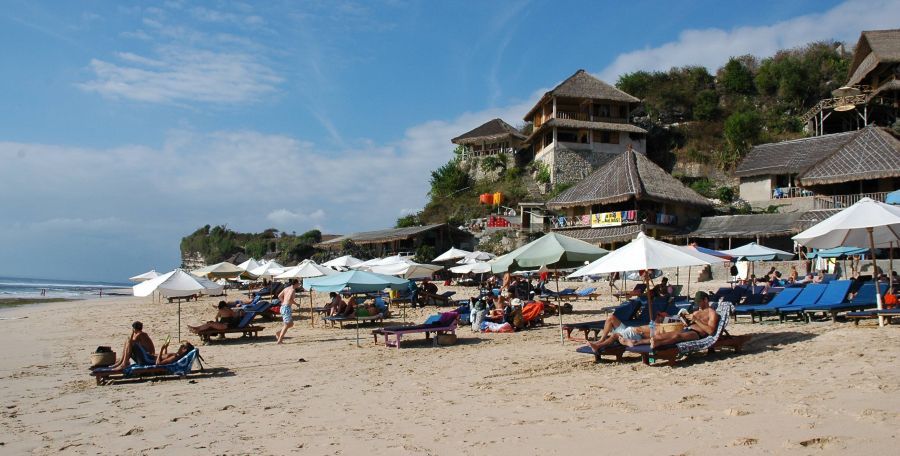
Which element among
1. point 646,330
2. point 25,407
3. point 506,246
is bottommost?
point 25,407

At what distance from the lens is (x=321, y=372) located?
9953 millimetres

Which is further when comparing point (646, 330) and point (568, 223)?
point (568, 223)

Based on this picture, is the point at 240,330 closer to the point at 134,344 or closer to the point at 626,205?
the point at 134,344

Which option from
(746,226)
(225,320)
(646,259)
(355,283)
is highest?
(746,226)

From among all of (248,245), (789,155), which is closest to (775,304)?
(789,155)

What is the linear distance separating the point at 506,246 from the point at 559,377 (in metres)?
32.9

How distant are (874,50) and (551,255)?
36.6 metres

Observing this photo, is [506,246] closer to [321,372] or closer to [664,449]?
[321,372]

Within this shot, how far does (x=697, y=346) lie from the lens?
834 cm

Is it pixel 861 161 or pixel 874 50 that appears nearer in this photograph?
pixel 861 161

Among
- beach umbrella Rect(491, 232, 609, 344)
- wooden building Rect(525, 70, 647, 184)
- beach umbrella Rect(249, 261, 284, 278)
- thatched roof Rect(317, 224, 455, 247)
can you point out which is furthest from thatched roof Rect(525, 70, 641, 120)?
beach umbrella Rect(491, 232, 609, 344)

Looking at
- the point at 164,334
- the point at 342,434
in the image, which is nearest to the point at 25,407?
the point at 342,434

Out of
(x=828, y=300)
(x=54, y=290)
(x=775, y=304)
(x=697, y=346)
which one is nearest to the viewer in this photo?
(x=697, y=346)

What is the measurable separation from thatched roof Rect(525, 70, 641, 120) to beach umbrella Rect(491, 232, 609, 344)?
3338 centimetres
